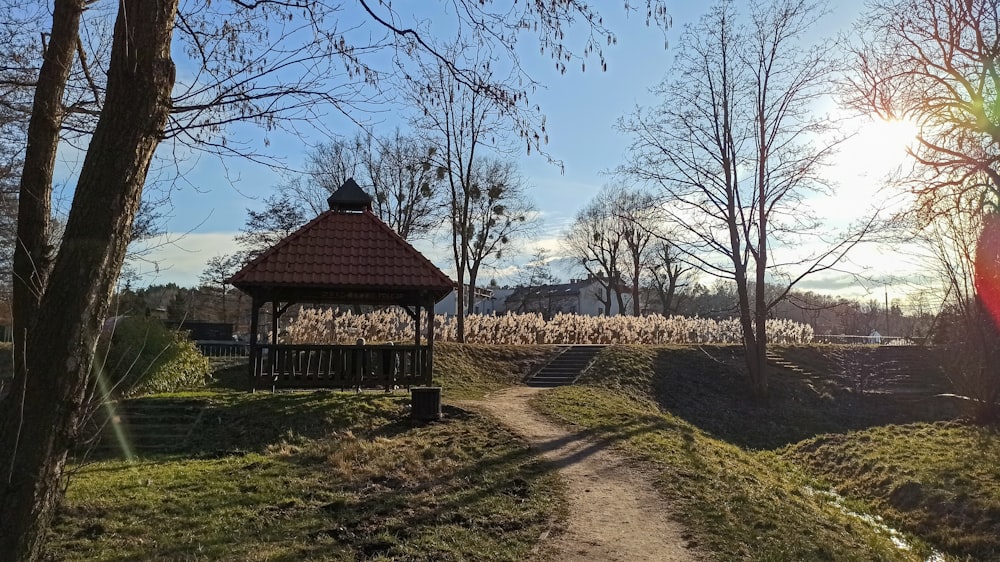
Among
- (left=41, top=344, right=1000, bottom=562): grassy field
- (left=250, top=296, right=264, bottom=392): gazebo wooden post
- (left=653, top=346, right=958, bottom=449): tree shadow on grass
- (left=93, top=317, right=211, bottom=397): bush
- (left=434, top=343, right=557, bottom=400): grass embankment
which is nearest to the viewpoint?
(left=41, top=344, right=1000, bottom=562): grassy field

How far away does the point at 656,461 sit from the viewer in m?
9.29

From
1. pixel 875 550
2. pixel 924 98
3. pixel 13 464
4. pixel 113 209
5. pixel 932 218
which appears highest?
pixel 924 98

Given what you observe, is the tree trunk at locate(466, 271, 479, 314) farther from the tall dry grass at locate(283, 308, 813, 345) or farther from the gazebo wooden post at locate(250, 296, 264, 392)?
the gazebo wooden post at locate(250, 296, 264, 392)

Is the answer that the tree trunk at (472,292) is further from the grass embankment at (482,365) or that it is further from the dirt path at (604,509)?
the dirt path at (604,509)

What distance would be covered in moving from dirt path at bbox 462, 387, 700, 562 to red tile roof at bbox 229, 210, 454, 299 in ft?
12.7

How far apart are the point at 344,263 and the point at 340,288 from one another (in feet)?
1.83

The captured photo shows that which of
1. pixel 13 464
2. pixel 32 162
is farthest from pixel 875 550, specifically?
pixel 32 162

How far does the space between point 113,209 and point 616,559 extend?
4.71 meters

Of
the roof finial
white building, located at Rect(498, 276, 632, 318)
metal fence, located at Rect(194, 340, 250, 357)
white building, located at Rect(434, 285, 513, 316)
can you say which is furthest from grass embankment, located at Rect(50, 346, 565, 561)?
white building, located at Rect(498, 276, 632, 318)

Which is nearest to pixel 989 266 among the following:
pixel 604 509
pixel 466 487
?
pixel 604 509

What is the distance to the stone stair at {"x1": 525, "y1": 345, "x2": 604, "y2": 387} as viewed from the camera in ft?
63.1

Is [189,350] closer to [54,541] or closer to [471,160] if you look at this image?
[54,541]

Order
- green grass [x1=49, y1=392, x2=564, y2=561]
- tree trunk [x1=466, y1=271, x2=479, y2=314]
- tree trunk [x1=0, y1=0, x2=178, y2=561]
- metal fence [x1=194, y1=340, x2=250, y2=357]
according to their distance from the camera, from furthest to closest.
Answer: tree trunk [x1=466, y1=271, x2=479, y2=314] < metal fence [x1=194, y1=340, x2=250, y2=357] < green grass [x1=49, y1=392, x2=564, y2=561] < tree trunk [x1=0, y1=0, x2=178, y2=561]

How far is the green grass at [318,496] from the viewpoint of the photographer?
18.0ft
